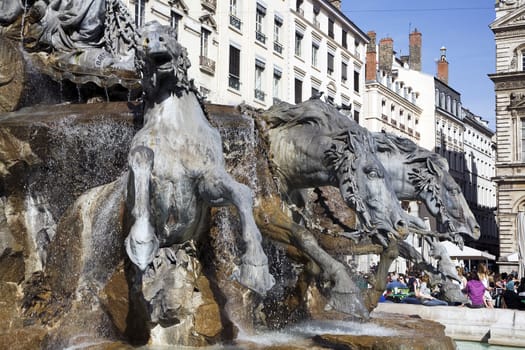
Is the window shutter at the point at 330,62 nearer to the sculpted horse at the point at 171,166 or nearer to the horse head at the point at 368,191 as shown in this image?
the horse head at the point at 368,191

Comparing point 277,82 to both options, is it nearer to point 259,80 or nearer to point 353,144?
point 259,80

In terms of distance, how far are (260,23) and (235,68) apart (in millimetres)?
4421

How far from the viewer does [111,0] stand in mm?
11172

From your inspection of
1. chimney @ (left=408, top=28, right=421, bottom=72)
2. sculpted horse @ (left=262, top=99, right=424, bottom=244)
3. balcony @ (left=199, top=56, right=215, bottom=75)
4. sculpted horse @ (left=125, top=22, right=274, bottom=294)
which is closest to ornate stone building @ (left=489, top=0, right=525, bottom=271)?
balcony @ (left=199, top=56, right=215, bottom=75)

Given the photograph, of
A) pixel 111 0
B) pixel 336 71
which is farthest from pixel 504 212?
pixel 111 0

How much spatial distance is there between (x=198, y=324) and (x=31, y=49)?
5.50 metres

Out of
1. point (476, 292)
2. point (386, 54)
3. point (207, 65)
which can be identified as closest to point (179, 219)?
point (476, 292)

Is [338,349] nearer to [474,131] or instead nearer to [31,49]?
[31,49]

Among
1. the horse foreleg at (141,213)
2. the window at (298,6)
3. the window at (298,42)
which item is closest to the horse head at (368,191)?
the horse foreleg at (141,213)

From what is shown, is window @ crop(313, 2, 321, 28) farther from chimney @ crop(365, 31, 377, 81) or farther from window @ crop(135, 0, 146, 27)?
window @ crop(135, 0, 146, 27)

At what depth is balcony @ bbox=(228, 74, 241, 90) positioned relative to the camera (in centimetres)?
3471

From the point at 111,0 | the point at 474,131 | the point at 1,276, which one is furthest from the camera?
the point at 474,131

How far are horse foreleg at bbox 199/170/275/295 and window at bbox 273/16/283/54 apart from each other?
114 feet

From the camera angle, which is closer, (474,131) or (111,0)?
(111,0)
